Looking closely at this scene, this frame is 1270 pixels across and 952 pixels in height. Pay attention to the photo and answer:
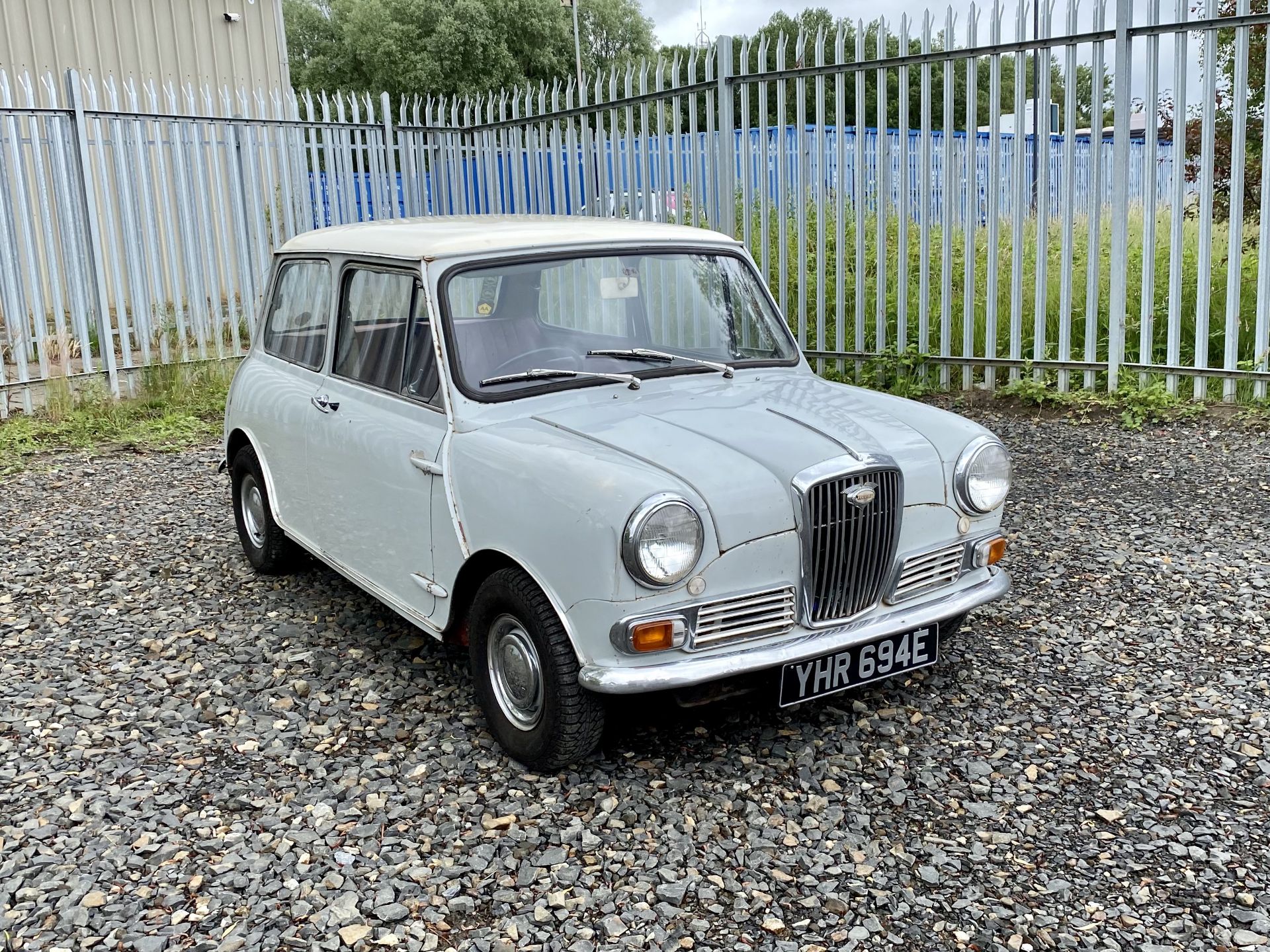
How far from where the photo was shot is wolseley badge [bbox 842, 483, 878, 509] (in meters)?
3.31

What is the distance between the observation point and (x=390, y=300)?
418 cm

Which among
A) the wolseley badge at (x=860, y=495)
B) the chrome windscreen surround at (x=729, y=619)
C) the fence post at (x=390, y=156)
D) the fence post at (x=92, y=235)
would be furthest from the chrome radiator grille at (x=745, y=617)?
the fence post at (x=390, y=156)

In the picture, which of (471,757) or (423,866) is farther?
(471,757)

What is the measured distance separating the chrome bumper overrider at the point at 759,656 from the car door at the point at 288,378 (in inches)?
83.2

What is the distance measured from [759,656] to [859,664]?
1.36 ft

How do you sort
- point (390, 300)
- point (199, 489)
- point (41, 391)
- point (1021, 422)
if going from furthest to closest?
1. point (41, 391)
2. point (1021, 422)
3. point (199, 489)
4. point (390, 300)

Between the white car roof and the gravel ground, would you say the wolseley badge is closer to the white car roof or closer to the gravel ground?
the gravel ground

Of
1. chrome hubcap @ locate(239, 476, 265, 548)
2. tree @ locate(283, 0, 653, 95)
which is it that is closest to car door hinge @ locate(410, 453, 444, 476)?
chrome hubcap @ locate(239, 476, 265, 548)

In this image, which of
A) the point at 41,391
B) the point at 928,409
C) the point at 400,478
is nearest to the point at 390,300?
the point at 400,478

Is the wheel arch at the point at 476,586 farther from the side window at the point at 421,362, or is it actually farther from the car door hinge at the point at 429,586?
the side window at the point at 421,362

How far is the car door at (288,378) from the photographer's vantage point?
469 centimetres

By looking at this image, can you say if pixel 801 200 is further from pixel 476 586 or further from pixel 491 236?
pixel 476 586

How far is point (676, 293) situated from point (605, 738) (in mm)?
1713

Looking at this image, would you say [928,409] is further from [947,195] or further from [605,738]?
[947,195]
